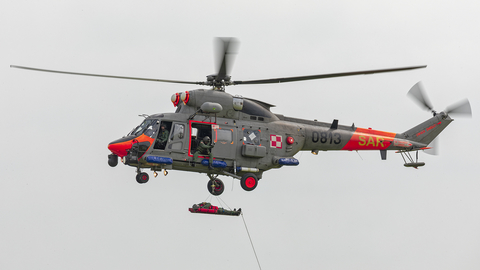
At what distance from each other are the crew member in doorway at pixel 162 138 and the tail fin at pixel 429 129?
9796 mm

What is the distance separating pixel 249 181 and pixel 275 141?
69.7 inches

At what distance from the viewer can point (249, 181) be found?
19.9 m

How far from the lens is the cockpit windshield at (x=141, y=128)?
1915 cm

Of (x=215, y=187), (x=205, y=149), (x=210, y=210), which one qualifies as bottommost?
(x=210, y=210)

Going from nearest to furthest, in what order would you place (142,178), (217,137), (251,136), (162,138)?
(142,178) → (162,138) → (217,137) → (251,136)

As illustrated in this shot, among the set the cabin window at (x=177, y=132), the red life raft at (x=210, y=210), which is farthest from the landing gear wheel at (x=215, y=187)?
the cabin window at (x=177, y=132)

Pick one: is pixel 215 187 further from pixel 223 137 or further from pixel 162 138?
pixel 162 138

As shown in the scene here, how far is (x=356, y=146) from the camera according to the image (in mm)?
22109

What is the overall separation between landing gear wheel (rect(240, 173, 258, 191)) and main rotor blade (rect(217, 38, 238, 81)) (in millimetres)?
3593

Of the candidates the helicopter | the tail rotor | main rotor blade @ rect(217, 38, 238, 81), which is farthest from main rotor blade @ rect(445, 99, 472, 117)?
main rotor blade @ rect(217, 38, 238, 81)

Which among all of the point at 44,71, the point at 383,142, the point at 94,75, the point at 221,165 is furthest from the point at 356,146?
the point at 44,71

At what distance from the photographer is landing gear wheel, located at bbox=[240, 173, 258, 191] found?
64.9 feet

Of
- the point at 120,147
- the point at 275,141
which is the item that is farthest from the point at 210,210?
the point at 120,147

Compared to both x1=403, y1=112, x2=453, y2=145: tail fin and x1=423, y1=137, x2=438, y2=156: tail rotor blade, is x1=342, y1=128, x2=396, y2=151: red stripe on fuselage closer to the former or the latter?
x1=403, y1=112, x2=453, y2=145: tail fin
